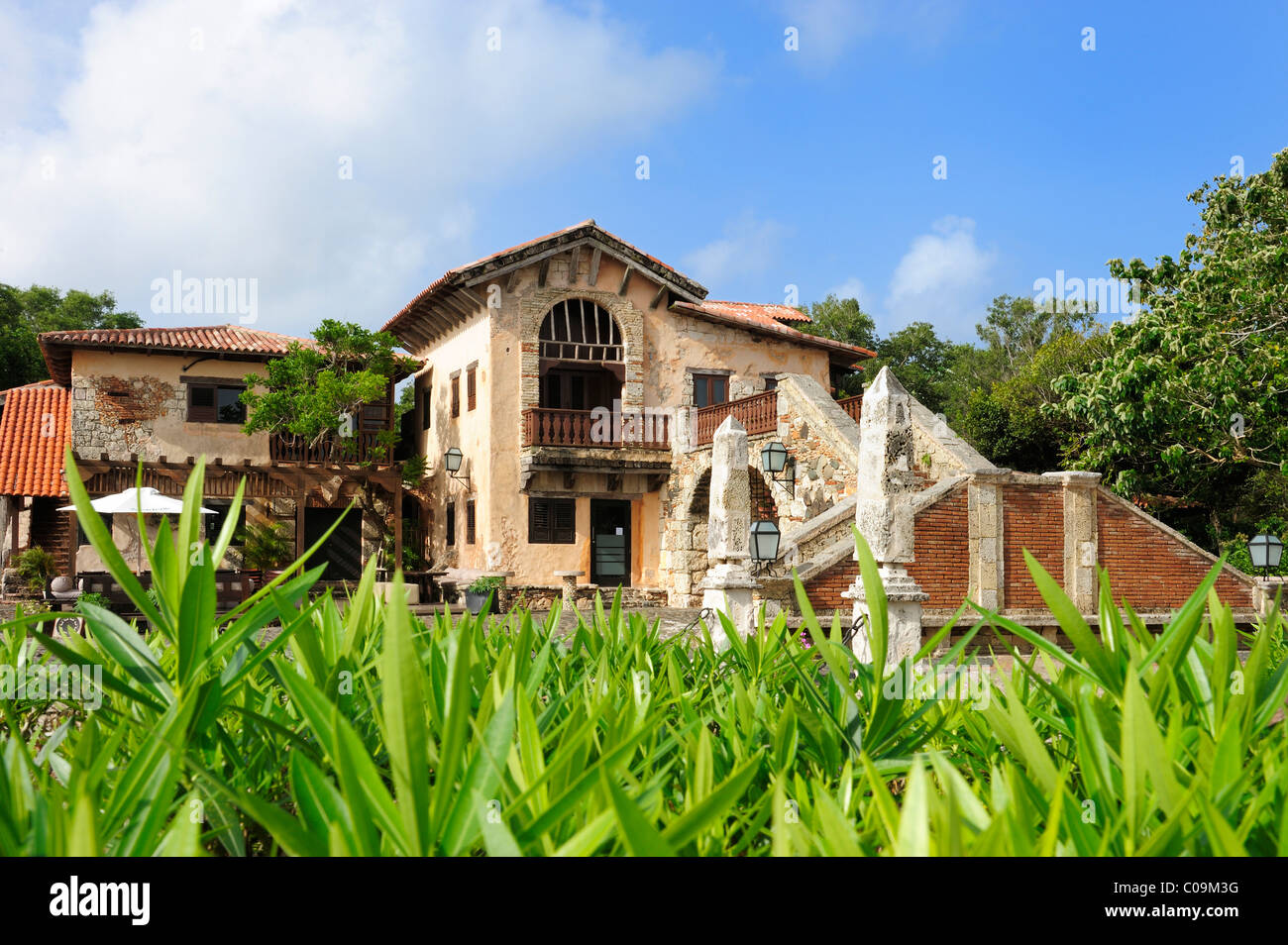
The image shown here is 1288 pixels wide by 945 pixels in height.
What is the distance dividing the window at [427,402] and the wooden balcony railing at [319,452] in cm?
246

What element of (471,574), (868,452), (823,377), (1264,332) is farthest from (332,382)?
(1264,332)

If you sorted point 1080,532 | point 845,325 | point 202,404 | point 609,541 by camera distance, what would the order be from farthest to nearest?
point 845,325
point 202,404
point 609,541
point 1080,532

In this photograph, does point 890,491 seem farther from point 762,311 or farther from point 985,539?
point 762,311

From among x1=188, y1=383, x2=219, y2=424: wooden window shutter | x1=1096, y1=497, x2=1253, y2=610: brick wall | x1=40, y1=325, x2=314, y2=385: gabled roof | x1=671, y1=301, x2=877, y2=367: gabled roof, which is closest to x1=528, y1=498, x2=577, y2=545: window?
x1=671, y1=301, x2=877, y2=367: gabled roof

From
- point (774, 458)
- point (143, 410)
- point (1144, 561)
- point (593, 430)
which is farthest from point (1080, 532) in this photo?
point (143, 410)

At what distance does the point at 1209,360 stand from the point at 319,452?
1719 cm

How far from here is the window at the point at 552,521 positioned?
783 inches

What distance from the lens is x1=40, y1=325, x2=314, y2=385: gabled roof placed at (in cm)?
1984

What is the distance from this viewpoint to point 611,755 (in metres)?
1.08

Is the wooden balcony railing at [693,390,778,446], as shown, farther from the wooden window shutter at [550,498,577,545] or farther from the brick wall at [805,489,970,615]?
the brick wall at [805,489,970,615]

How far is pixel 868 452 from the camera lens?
8281mm

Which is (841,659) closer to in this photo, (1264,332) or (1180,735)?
(1180,735)

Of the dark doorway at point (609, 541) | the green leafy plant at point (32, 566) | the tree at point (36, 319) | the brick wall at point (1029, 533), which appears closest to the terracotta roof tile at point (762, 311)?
the dark doorway at point (609, 541)

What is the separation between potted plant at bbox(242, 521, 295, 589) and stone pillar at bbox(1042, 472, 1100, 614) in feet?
49.4
